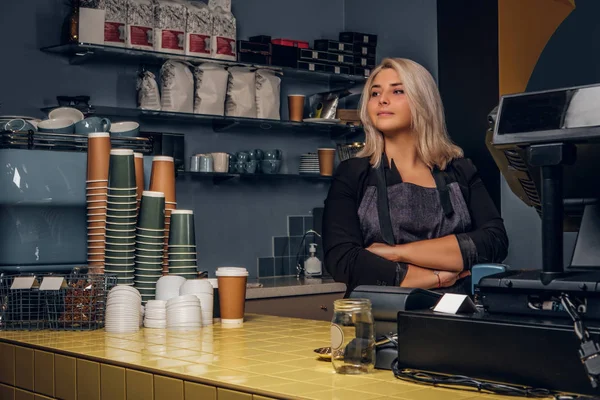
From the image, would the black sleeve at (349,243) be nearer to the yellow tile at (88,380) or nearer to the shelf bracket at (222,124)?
the yellow tile at (88,380)

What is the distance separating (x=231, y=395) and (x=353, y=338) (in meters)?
0.22

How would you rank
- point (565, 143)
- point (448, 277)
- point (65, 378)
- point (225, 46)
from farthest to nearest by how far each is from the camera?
1. point (225, 46)
2. point (448, 277)
3. point (65, 378)
4. point (565, 143)

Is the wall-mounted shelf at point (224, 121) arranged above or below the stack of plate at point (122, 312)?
above

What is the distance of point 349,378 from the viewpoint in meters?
1.29

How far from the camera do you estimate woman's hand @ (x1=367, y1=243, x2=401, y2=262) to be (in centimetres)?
227

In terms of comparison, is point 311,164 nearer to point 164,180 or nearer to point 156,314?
point 164,180

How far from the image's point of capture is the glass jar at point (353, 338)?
1.32 metres

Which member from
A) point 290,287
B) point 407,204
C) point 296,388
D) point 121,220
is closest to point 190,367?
point 296,388

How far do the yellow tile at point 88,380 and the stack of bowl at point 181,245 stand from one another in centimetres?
62

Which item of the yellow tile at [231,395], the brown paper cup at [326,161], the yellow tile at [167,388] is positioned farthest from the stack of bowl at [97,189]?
the brown paper cup at [326,161]

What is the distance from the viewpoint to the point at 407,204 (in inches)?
91.7

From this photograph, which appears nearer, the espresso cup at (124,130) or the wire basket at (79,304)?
the wire basket at (79,304)

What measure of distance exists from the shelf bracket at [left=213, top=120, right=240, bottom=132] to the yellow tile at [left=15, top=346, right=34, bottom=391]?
9.93 feet

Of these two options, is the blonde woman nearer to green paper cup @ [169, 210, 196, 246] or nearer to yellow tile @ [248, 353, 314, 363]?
green paper cup @ [169, 210, 196, 246]
